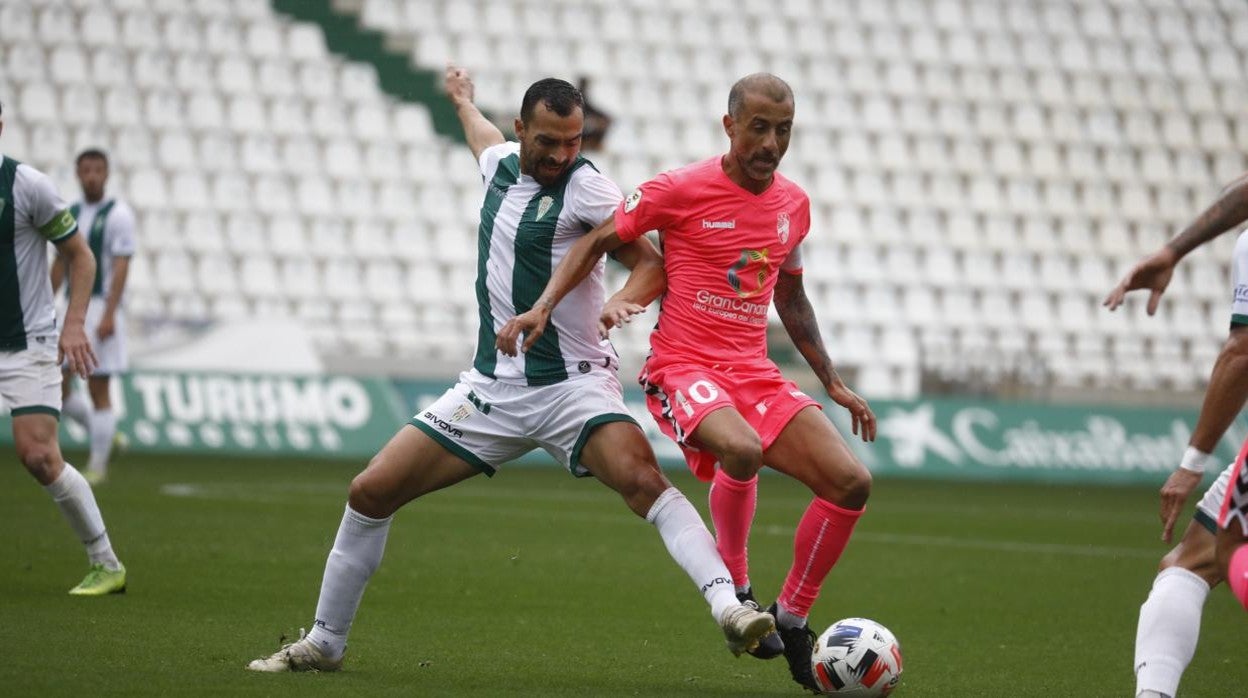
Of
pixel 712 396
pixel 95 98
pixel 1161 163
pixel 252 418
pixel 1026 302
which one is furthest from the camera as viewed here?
pixel 1161 163

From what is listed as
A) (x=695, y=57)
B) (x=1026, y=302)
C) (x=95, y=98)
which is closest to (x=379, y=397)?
(x=95, y=98)

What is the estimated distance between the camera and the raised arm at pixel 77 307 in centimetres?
736

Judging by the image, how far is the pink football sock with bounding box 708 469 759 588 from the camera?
6.41m

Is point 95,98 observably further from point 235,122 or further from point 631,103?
point 631,103

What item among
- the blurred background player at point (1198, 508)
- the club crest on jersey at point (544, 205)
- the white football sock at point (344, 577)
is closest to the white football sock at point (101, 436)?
the white football sock at point (344, 577)

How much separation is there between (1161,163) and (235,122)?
14.7 m

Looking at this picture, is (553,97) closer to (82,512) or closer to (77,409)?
(82,512)

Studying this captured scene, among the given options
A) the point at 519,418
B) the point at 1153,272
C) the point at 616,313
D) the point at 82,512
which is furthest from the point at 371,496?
the point at 1153,272

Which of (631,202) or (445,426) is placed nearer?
(445,426)

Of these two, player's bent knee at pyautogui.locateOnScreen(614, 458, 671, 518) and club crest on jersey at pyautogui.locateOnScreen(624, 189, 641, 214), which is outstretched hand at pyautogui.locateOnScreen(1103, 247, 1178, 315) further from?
club crest on jersey at pyautogui.locateOnScreen(624, 189, 641, 214)

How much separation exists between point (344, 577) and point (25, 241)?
2.85 m

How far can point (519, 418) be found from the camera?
19.6ft

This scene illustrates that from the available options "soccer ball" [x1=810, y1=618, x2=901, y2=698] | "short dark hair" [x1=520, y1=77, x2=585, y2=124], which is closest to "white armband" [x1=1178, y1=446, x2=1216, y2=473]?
"soccer ball" [x1=810, y1=618, x2=901, y2=698]

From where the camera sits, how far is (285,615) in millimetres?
7395
